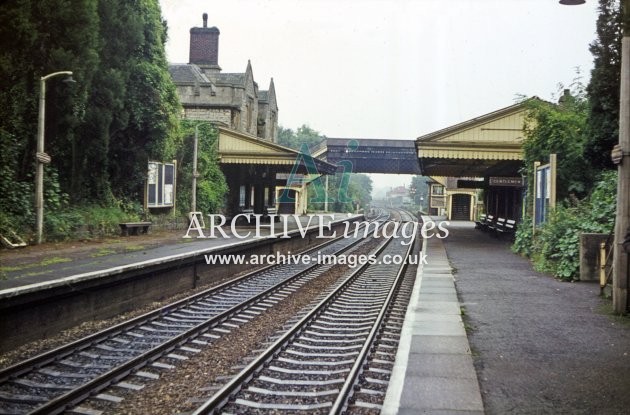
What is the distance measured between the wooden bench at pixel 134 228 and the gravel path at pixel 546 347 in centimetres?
1169

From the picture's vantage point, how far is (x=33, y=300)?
835cm

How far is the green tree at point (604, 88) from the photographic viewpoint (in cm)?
1068

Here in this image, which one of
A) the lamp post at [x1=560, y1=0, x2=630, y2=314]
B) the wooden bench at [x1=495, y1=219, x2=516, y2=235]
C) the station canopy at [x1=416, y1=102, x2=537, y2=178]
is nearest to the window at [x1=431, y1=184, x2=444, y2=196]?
the wooden bench at [x1=495, y1=219, x2=516, y2=235]

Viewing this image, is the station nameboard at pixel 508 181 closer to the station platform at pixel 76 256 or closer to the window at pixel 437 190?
the station platform at pixel 76 256

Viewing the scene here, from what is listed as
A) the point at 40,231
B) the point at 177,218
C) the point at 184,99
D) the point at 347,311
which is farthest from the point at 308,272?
the point at 184,99

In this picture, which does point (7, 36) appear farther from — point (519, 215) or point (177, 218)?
point (519, 215)

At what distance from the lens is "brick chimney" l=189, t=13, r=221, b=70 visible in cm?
4444

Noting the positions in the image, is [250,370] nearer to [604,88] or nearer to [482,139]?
[604,88]

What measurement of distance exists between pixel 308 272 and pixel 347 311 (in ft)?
18.3

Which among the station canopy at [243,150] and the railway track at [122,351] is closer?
the railway track at [122,351]

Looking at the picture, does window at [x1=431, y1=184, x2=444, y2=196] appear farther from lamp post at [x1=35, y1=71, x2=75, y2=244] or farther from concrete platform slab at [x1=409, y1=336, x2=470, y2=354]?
concrete platform slab at [x1=409, y1=336, x2=470, y2=354]

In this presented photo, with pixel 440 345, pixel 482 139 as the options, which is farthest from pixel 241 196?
pixel 440 345

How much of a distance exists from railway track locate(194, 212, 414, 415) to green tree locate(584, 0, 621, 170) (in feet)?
17.2

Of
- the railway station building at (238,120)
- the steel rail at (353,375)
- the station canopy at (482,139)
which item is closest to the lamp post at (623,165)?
the steel rail at (353,375)
